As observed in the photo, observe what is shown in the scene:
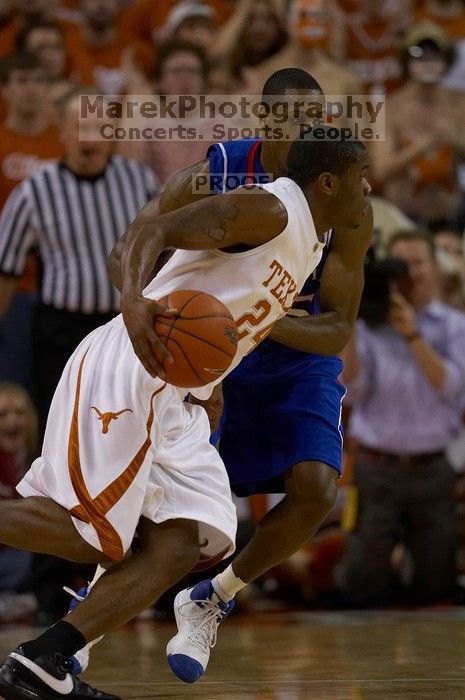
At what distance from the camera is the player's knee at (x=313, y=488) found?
433cm

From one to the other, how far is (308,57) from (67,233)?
8.49 ft

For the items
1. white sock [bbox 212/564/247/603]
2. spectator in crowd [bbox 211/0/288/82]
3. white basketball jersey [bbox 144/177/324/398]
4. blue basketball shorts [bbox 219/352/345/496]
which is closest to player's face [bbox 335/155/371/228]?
white basketball jersey [bbox 144/177/324/398]

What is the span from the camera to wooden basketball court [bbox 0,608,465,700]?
4062 millimetres

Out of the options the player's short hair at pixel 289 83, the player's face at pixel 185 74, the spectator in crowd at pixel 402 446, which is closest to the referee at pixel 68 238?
the player's face at pixel 185 74

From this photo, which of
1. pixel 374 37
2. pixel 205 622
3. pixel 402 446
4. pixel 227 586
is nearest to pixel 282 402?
pixel 227 586

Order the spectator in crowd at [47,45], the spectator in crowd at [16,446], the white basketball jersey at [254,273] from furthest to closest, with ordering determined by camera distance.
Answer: the spectator in crowd at [47,45]
the spectator in crowd at [16,446]
the white basketball jersey at [254,273]

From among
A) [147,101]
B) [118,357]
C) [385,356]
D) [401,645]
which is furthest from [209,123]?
[118,357]

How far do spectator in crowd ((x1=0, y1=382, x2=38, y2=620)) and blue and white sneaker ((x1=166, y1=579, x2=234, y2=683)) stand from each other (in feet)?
7.51

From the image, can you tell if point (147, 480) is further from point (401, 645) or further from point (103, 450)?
point (401, 645)

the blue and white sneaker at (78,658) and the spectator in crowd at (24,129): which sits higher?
the spectator in crowd at (24,129)

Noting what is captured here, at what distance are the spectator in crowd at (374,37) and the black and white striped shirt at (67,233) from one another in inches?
123

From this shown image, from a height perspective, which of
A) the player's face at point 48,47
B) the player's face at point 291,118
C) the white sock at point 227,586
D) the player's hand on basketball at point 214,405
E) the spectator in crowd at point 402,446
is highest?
the player's face at point 291,118

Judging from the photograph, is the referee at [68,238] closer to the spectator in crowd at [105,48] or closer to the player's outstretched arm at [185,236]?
the spectator in crowd at [105,48]

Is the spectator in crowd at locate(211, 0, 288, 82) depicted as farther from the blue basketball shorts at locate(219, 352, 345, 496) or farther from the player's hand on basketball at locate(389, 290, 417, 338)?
the blue basketball shorts at locate(219, 352, 345, 496)
